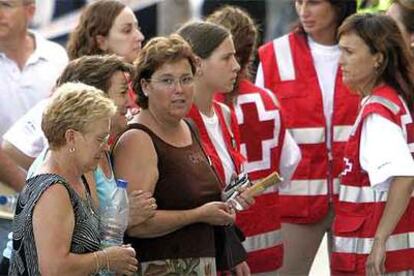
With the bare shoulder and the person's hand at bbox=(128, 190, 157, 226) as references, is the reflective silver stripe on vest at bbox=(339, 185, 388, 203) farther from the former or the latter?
the bare shoulder

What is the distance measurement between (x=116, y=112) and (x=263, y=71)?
1.79 meters

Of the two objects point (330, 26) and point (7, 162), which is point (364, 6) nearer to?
point (330, 26)

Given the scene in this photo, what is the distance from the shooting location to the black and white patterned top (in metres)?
3.86

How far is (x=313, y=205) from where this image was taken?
5.86 metres

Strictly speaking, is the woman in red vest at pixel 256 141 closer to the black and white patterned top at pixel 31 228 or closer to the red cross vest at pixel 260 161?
the red cross vest at pixel 260 161

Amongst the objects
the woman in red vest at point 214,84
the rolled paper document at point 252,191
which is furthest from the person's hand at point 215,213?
the woman in red vest at point 214,84

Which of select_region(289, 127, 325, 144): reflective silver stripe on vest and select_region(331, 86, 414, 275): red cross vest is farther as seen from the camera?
select_region(289, 127, 325, 144): reflective silver stripe on vest

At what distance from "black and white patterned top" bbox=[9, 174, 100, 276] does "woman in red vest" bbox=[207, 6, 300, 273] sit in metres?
1.58

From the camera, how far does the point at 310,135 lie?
588 centimetres

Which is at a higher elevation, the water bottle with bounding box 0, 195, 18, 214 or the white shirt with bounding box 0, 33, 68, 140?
the white shirt with bounding box 0, 33, 68, 140

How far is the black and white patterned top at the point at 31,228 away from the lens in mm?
3855

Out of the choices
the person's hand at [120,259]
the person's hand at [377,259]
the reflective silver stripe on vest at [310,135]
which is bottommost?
the person's hand at [377,259]

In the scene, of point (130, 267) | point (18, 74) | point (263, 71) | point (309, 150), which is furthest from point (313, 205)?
point (130, 267)

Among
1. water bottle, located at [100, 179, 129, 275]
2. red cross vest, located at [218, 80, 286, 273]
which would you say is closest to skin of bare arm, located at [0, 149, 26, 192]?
water bottle, located at [100, 179, 129, 275]
